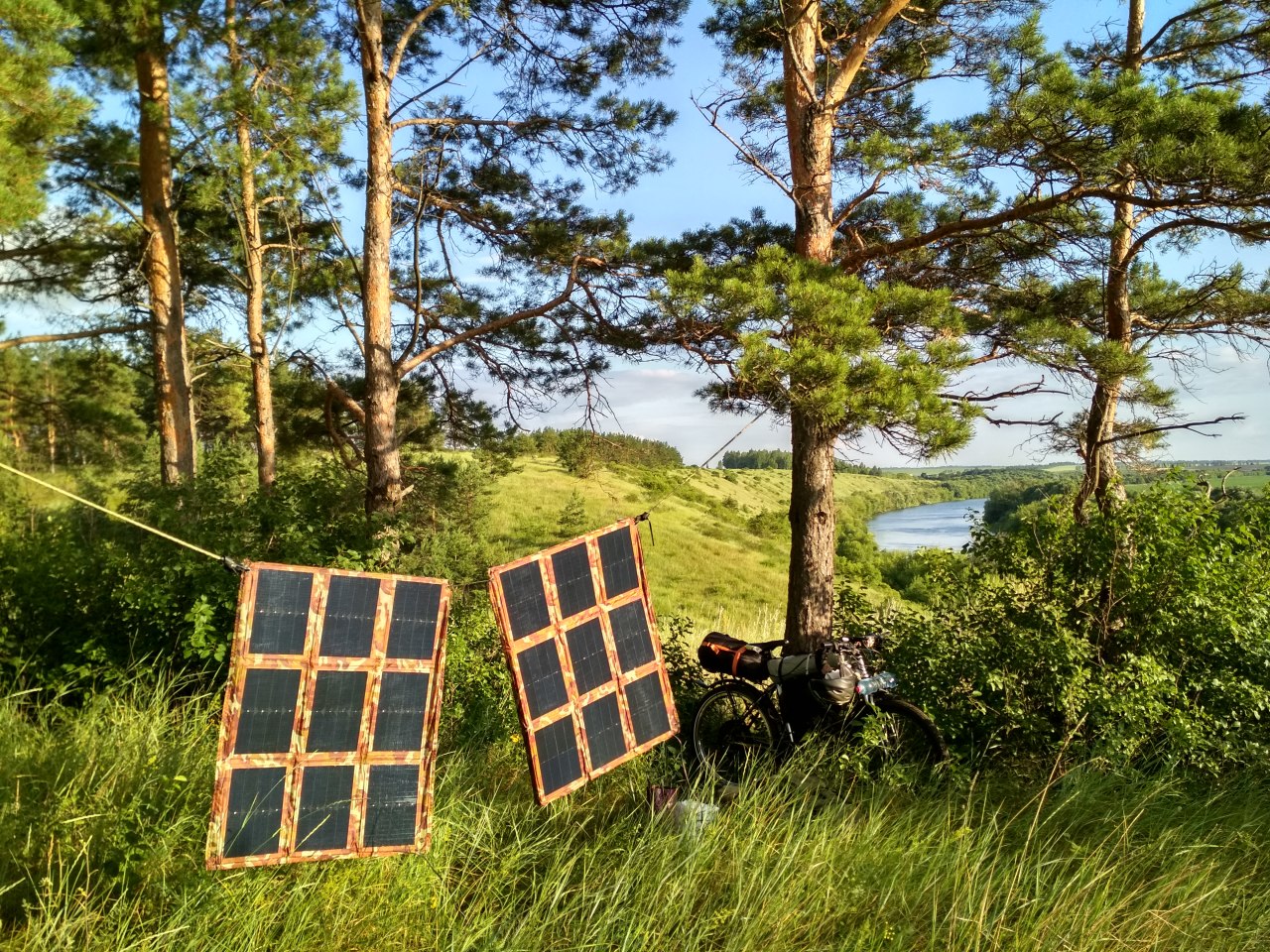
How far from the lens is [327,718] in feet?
10.0

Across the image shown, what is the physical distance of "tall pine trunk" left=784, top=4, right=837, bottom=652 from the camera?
6047mm

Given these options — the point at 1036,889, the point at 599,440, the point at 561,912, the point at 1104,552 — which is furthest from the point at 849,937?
the point at 599,440

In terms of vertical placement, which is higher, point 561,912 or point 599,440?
point 599,440

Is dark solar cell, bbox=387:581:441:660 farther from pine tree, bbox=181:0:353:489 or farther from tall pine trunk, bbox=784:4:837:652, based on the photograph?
pine tree, bbox=181:0:353:489

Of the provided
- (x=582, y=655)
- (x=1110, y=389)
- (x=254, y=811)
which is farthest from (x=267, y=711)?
(x=1110, y=389)

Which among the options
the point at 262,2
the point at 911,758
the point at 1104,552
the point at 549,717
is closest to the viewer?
the point at 549,717

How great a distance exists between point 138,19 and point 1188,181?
936cm

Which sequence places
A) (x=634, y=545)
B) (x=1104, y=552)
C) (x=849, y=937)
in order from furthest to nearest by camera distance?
(x=1104, y=552) → (x=634, y=545) → (x=849, y=937)

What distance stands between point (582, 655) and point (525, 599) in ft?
1.36

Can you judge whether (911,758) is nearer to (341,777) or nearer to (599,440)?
(341,777)

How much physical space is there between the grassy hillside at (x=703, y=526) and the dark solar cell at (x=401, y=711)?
12.6 metres

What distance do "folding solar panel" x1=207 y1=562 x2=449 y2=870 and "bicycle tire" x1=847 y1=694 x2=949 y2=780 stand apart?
2509 millimetres

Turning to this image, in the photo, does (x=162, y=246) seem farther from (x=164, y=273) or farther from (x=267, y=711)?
(x=267, y=711)

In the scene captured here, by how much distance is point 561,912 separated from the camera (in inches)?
116
